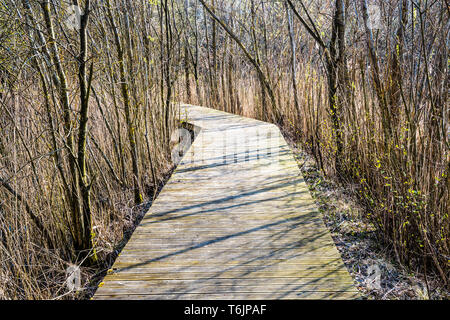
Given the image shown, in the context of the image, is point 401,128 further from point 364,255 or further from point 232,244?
point 232,244

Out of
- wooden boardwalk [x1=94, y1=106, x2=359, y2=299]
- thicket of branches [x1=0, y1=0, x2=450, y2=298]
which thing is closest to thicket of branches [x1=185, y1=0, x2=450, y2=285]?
thicket of branches [x1=0, y1=0, x2=450, y2=298]

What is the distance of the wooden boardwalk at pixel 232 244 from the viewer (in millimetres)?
1471

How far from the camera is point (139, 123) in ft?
10.4

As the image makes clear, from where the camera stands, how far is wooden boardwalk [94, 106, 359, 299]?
147 centimetres

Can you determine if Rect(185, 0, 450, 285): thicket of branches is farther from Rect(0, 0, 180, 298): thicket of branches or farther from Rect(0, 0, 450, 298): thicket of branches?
Rect(0, 0, 180, 298): thicket of branches

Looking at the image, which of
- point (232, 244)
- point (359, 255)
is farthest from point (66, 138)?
point (359, 255)

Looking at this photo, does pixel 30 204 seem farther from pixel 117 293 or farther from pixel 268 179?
pixel 268 179

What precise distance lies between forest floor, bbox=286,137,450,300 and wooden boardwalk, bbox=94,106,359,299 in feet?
0.77

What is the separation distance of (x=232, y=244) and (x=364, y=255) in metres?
0.80

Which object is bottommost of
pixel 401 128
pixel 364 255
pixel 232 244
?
pixel 364 255

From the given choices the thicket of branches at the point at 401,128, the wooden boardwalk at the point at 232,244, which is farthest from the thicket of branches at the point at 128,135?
the wooden boardwalk at the point at 232,244

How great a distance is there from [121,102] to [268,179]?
160 centimetres

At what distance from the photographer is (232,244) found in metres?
1.82

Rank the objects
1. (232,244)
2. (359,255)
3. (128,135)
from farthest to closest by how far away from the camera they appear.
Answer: (128,135), (359,255), (232,244)
